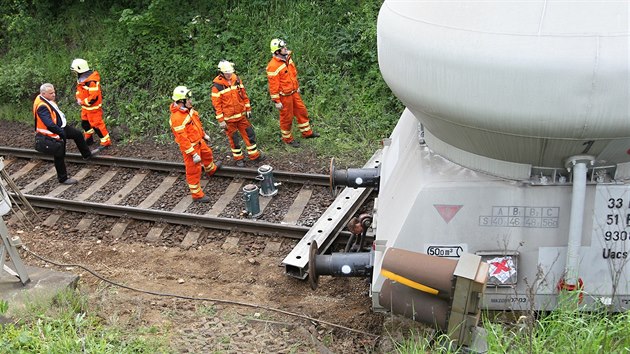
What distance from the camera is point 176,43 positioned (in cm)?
1168

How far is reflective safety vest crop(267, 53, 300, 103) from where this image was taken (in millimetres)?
9227

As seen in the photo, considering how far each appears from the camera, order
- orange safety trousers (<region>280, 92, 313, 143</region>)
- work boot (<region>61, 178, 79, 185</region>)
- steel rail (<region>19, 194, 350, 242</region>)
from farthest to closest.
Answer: orange safety trousers (<region>280, 92, 313, 143</region>)
work boot (<region>61, 178, 79, 185</region>)
steel rail (<region>19, 194, 350, 242</region>)

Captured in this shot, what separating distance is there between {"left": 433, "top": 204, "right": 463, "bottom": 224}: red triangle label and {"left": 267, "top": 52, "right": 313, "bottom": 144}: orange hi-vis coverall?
5146mm

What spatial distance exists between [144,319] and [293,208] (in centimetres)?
276

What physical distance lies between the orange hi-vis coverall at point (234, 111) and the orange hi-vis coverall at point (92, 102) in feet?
7.11

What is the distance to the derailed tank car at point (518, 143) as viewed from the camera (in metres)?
3.71

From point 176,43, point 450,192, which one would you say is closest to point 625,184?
A: point 450,192

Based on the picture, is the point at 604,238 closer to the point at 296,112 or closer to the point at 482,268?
the point at 482,268

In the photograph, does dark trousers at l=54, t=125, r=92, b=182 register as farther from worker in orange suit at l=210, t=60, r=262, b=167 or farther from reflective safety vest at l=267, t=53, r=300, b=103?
reflective safety vest at l=267, t=53, r=300, b=103

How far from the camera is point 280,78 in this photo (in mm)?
9281

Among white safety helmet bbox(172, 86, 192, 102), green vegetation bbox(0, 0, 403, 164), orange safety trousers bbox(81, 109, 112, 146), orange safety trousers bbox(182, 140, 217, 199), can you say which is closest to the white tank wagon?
orange safety trousers bbox(182, 140, 217, 199)

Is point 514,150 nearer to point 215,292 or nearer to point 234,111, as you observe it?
point 215,292

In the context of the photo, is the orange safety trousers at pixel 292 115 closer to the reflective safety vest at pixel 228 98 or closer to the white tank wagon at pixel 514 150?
the reflective safety vest at pixel 228 98

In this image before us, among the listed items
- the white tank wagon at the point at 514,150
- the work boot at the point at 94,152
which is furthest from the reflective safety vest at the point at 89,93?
the white tank wagon at the point at 514,150
